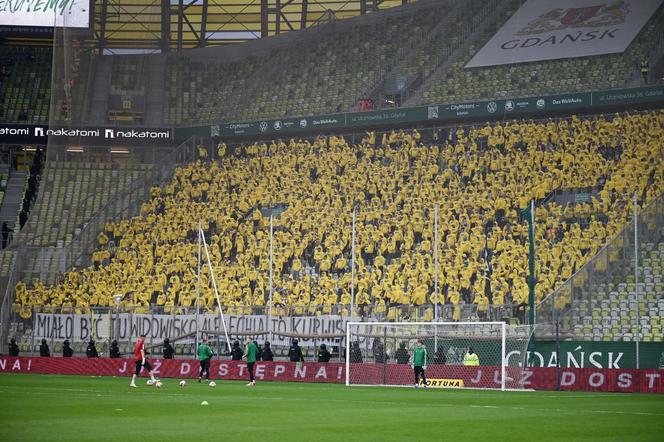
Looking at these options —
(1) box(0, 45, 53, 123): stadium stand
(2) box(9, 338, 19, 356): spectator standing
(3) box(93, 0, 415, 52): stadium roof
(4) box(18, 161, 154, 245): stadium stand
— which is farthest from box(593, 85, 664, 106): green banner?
(1) box(0, 45, 53, 123): stadium stand

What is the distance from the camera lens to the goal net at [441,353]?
3772cm

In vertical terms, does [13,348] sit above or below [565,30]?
below

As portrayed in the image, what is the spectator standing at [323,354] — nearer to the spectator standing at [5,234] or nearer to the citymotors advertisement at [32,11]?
the spectator standing at [5,234]

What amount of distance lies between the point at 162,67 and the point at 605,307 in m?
40.3

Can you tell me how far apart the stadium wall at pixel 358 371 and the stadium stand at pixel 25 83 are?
982 inches

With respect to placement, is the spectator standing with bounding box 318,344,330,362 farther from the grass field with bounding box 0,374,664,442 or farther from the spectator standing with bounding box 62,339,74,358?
the spectator standing with bounding box 62,339,74,358

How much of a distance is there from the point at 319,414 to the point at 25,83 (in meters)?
53.3

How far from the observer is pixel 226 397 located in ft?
101

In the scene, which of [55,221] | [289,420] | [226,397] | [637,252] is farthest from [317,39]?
[289,420]

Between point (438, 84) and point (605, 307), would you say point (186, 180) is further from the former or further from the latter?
point (605, 307)

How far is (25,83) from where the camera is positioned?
237 ft

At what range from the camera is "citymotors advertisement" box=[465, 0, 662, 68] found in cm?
5666

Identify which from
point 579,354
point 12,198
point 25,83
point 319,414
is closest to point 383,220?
point 579,354

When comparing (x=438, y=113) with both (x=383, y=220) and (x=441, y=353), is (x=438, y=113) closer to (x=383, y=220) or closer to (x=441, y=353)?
(x=383, y=220)
